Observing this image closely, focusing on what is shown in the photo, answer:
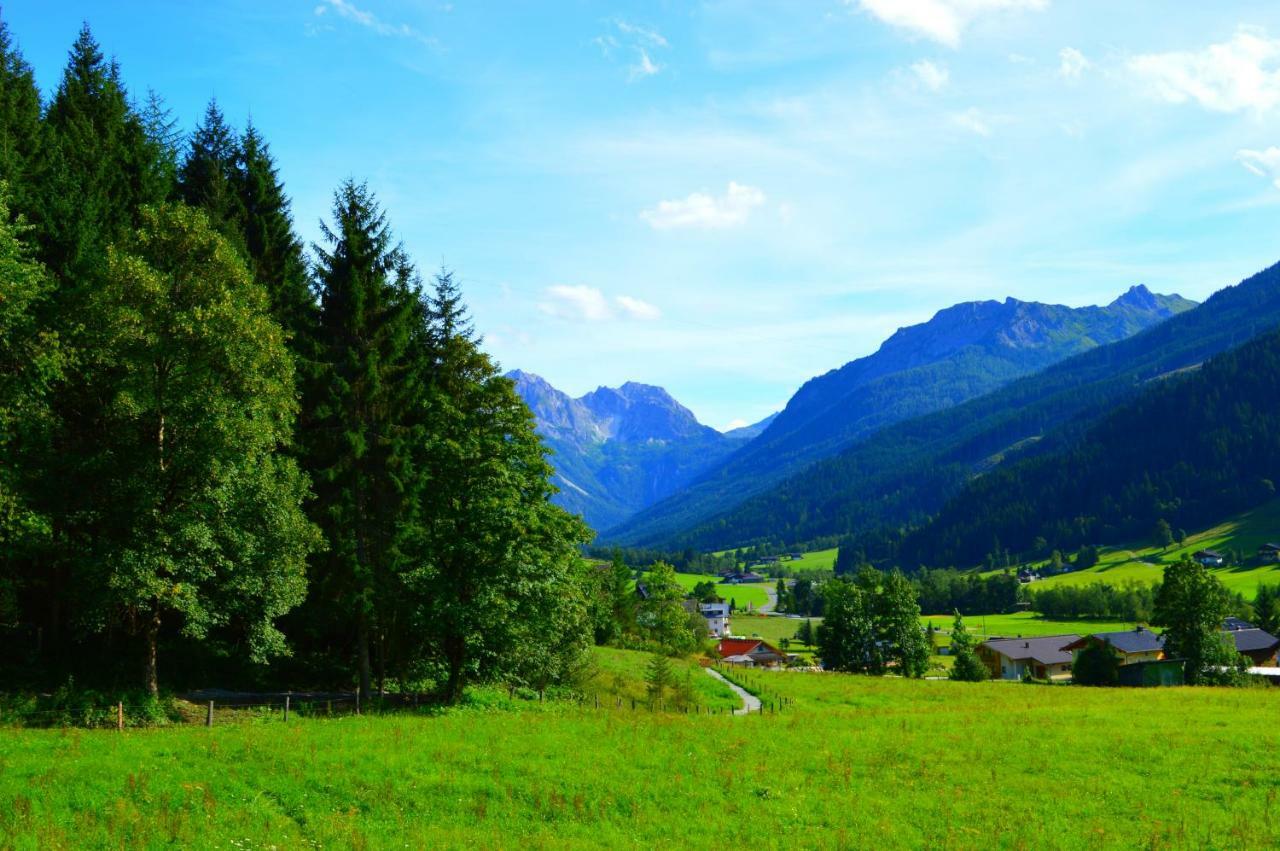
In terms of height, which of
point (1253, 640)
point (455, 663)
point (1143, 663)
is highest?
point (455, 663)

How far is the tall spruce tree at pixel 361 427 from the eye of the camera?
3641 cm

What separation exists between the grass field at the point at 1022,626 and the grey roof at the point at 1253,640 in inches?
1597

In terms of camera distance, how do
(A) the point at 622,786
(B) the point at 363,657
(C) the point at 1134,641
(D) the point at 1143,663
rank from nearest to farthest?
(A) the point at 622,786, (B) the point at 363,657, (D) the point at 1143,663, (C) the point at 1134,641

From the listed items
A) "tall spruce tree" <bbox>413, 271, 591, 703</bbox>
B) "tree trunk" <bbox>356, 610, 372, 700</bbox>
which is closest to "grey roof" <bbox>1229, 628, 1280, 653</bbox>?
"tall spruce tree" <bbox>413, 271, 591, 703</bbox>

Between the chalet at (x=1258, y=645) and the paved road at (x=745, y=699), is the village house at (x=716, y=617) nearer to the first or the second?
the chalet at (x=1258, y=645)

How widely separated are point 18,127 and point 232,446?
22.8 meters

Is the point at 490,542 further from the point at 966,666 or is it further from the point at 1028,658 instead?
the point at 1028,658

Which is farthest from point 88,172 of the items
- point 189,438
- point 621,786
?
point 621,786

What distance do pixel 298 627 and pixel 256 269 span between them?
60.9 ft

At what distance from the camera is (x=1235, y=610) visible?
149 meters

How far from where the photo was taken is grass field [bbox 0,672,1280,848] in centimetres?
1819

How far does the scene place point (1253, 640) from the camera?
4469 inches

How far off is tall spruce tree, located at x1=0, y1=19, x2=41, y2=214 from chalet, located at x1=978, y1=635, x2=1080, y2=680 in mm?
125406

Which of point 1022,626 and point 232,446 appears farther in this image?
point 1022,626
